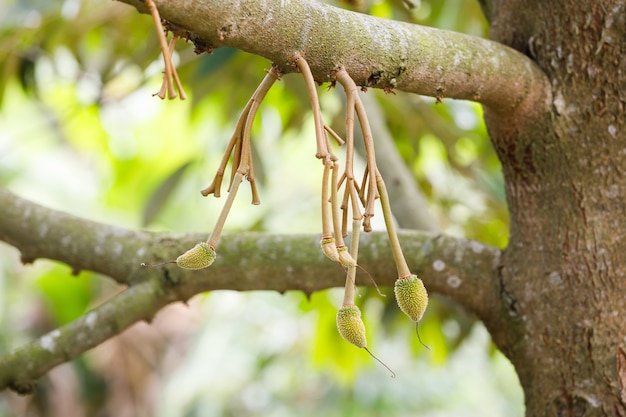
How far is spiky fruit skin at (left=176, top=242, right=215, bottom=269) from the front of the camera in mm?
571

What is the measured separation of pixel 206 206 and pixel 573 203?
18.5ft

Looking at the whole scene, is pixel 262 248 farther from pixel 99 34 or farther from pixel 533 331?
pixel 99 34

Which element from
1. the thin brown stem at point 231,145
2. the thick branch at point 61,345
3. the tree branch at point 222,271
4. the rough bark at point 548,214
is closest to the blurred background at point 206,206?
the tree branch at point 222,271

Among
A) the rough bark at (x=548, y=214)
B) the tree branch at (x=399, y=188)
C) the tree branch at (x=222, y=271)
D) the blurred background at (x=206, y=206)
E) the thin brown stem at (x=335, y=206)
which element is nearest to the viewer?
the thin brown stem at (x=335, y=206)

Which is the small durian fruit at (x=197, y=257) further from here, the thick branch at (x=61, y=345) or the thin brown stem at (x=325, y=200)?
the thick branch at (x=61, y=345)

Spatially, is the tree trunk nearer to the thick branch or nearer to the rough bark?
the rough bark

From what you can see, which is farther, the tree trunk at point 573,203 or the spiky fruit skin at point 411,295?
the tree trunk at point 573,203

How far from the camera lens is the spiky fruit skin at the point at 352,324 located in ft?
1.93

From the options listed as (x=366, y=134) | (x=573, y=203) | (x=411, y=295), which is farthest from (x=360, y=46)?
(x=573, y=203)

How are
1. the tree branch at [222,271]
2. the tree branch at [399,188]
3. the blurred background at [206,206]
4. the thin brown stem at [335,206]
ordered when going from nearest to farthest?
the thin brown stem at [335,206] < the tree branch at [222,271] < the tree branch at [399,188] < the blurred background at [206,206]

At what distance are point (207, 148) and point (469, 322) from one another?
3.30ft

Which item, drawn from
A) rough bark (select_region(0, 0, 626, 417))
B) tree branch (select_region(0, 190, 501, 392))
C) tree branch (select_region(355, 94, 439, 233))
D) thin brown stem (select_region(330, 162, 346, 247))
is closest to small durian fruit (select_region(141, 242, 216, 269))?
thin brown stem (select_region(330, 162, 346, 247))

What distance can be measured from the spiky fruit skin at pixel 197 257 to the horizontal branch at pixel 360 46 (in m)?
0.18

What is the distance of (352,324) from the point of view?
0.59m
